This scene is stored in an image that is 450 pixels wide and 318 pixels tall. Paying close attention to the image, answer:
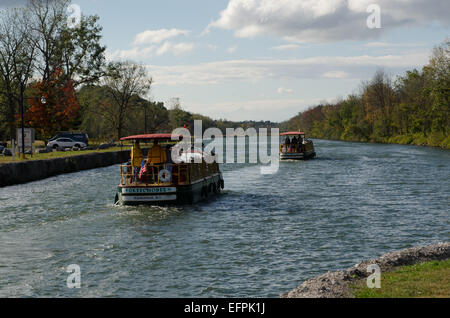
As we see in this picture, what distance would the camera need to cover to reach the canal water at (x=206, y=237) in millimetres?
12453

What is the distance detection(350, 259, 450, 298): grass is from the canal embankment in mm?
17136

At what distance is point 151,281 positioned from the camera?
12.5 m

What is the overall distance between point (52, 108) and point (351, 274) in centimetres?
6134

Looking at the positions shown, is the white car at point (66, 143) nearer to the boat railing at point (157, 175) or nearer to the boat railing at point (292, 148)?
the boat railing at point (292, 148)

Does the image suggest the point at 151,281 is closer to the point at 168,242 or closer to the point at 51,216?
the point at 168,242

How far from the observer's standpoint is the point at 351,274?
35.8ft

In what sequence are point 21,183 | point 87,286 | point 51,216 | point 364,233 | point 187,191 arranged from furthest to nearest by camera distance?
1. point 21,183
2. point 187,191
3. point 51,216
4. point 364,233
5. point 87,286

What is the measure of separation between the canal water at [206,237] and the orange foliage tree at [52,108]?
37901 mm

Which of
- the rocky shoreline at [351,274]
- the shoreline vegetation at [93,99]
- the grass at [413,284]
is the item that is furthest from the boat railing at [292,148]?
the grass at [413,284]

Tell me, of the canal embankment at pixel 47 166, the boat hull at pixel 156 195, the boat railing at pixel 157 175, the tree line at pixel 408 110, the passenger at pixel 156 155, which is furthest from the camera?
the tree line at pixel 408 110

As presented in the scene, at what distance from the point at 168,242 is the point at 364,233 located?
6.44 m

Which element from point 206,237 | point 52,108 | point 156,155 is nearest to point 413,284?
point 206,237

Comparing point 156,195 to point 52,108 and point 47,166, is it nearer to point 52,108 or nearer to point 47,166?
point 47,166
